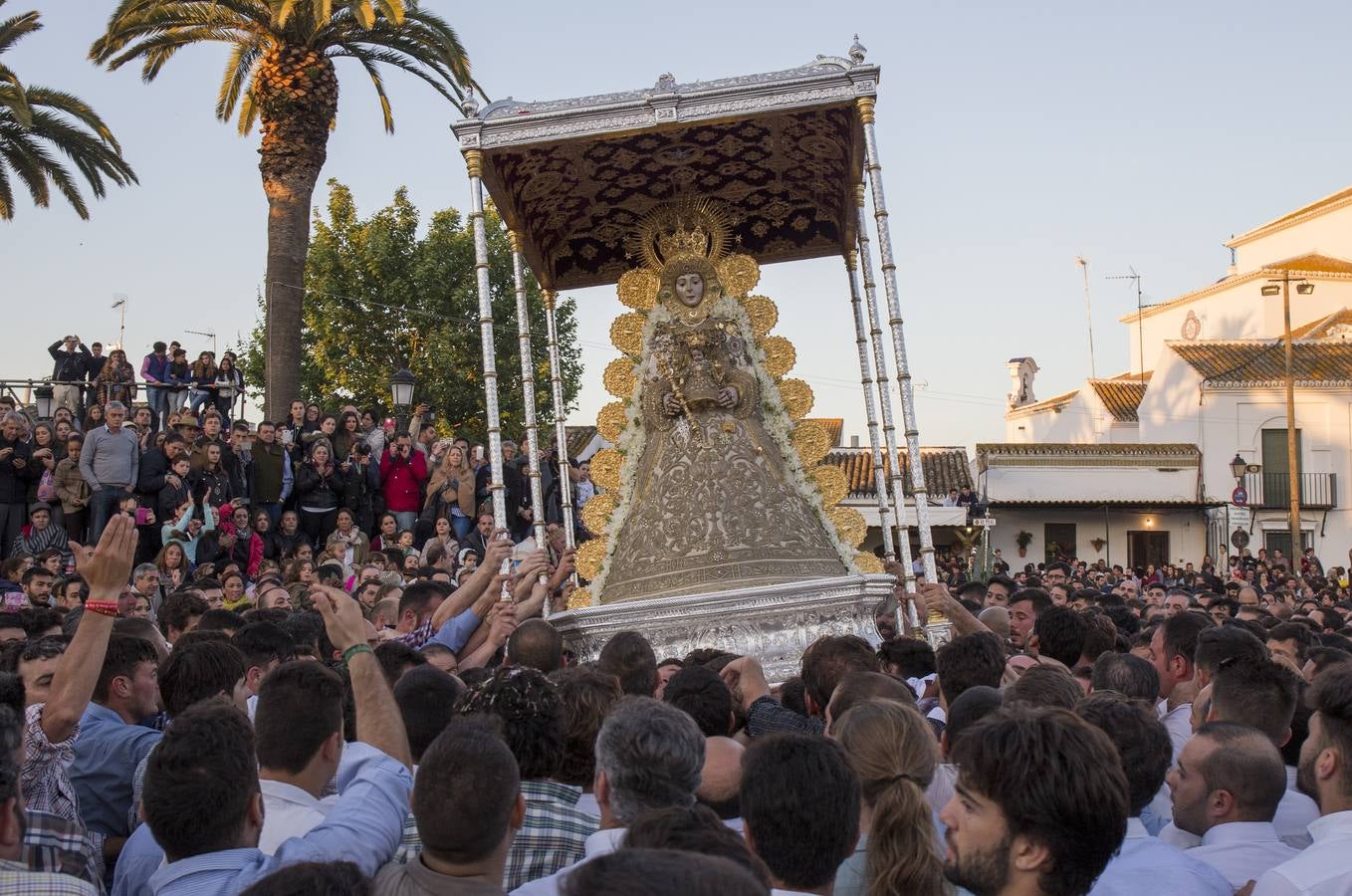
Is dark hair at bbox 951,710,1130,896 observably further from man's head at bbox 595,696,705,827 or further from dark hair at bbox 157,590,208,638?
dark hair at bbox 157,590,208,638

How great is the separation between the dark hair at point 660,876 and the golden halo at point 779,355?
1015 centimetres

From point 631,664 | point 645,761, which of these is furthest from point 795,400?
point 645,761

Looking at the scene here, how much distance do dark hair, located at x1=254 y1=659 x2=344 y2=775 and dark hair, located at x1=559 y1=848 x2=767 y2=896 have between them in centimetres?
205

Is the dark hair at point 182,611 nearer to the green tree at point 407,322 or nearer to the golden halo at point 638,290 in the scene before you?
the golden halo at point 638,290

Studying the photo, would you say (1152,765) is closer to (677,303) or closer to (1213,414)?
(677,303)

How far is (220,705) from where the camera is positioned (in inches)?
130

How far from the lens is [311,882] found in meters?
2.36

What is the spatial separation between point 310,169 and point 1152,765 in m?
15.7

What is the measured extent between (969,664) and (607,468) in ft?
21.8

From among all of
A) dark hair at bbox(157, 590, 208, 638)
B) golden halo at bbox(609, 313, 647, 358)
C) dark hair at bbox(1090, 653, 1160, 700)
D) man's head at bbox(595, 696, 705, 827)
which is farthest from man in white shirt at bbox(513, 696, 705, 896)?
golden halo at bbox(609, 313, 647, 358)

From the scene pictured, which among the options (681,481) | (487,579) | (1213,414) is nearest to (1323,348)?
Answer: (1213,414)

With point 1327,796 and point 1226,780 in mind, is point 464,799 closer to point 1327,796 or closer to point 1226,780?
point 1226,780

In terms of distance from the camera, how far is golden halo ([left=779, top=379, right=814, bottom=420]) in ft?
38.4

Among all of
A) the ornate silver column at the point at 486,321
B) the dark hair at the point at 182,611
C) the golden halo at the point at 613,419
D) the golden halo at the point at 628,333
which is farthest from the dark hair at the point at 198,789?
the golden halo at the point at 628,333
